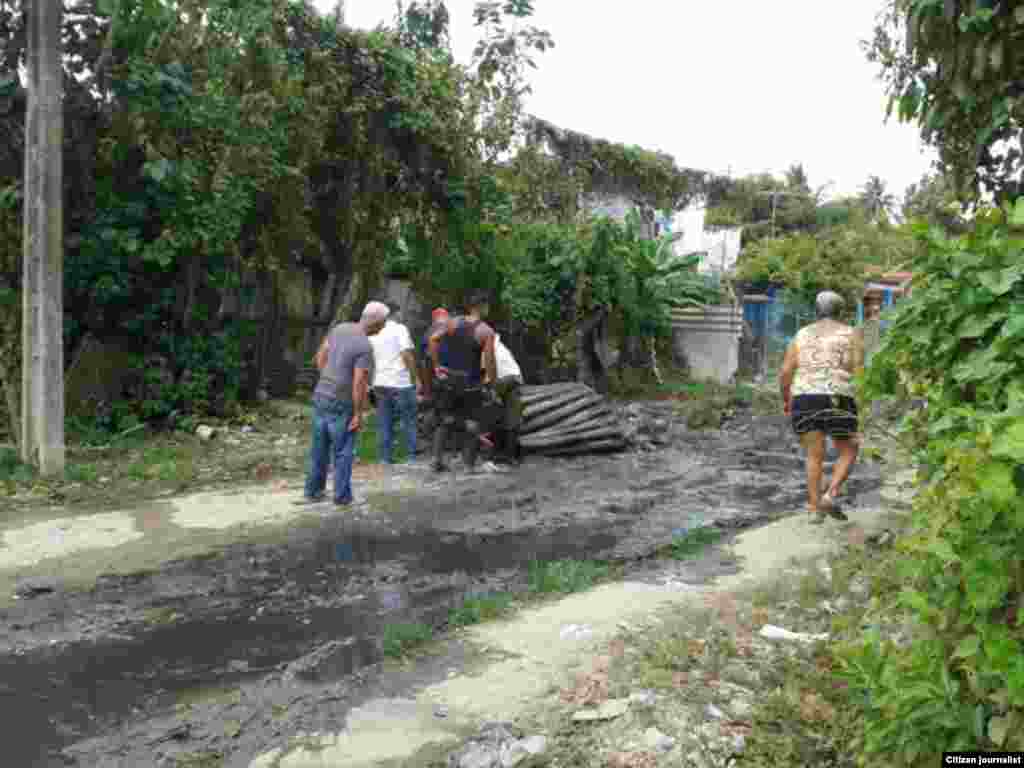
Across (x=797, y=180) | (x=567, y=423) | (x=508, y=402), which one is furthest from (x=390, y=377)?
(x=797, y=180)

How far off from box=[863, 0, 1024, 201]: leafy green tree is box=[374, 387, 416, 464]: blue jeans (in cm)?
562

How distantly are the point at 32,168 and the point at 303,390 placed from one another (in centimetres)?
577

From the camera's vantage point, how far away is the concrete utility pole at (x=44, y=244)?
28.6 feet

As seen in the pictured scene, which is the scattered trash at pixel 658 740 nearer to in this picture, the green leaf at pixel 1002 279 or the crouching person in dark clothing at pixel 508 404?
the green leaf at pixel 1002 279

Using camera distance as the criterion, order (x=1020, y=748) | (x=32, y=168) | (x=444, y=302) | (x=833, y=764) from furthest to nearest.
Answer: (x=444, y=302), (x=32, y=168), (x=833, y=764), (x=1020, y=748)

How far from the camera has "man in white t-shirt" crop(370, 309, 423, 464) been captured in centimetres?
980

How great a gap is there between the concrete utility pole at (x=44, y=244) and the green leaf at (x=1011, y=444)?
8594mm

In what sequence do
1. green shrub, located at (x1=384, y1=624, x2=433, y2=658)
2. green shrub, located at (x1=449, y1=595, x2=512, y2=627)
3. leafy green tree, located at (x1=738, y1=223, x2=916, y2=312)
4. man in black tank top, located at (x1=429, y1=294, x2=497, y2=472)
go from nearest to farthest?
green shrub, located at (x1=384, y1=624, x2=433, y2=658) → green shrub, located at (x1=449, y1=595, x2=512, y2=627) → man in black tank top, located at (x1=429, y1=294, x2=497, y2=472) → leafy green tree, located at (x1=738, y1=223, x2=916, y2=312)

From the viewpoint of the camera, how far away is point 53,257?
29.2 feet

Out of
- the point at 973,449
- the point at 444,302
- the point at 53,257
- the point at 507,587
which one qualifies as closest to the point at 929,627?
the point at 973,449

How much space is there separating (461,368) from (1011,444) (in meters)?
7.60

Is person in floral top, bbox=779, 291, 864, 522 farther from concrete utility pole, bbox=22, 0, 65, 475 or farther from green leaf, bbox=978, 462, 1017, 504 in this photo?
concrete utility pole, bbox=22, 0, 65, 475

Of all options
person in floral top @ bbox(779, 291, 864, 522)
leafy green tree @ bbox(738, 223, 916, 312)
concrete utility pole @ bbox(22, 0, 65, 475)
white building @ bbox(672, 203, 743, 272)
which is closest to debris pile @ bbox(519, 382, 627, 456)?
person in floral top @ bbox(779, 291, 864, 522)

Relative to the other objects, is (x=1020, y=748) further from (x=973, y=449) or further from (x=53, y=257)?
(x=53, y=257)
